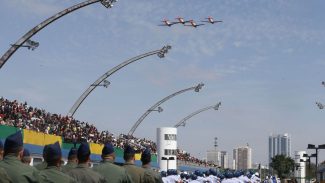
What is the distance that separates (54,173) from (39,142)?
2584 centimetres

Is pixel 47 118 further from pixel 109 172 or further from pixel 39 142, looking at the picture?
pixel 109 172

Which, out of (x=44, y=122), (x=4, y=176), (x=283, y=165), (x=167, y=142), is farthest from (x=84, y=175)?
(x=283, y=165)

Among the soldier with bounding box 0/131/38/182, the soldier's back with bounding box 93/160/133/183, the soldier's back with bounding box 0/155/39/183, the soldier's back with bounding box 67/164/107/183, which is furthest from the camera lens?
the soldier's back with bounding box 93/160/133/183

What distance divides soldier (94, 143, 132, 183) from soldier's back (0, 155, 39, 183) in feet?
6.85

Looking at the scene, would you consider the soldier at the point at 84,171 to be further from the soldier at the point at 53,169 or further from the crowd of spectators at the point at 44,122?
the crowd of spectators at the point at 44,122

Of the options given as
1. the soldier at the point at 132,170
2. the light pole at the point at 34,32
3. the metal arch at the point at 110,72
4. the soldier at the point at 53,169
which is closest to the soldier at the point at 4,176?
the soldier at the point at 53,169

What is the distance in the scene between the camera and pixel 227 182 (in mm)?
22781

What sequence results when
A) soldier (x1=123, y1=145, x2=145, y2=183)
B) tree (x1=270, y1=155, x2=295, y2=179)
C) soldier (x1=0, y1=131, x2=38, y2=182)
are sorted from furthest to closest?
tree (x1=270, y1=155, x2=295, y2=179)
soldier (x1=123, y1=145, x2=145, y2=183)
soldier (x1=0, y1=131, x2=38, y2=182)

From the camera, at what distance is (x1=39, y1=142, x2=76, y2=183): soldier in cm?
659

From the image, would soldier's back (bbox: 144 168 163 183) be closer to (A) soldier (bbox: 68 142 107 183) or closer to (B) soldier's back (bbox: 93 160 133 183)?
(B) soldier's back (bbox: 93 160 133 183)

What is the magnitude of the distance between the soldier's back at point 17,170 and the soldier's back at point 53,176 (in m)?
0.08

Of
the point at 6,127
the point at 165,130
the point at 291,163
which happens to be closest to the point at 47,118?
the point at 6,127

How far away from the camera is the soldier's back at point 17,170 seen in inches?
257

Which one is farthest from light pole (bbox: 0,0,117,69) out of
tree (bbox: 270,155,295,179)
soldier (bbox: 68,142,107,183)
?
tree (bbox: 270,155,295,179)
